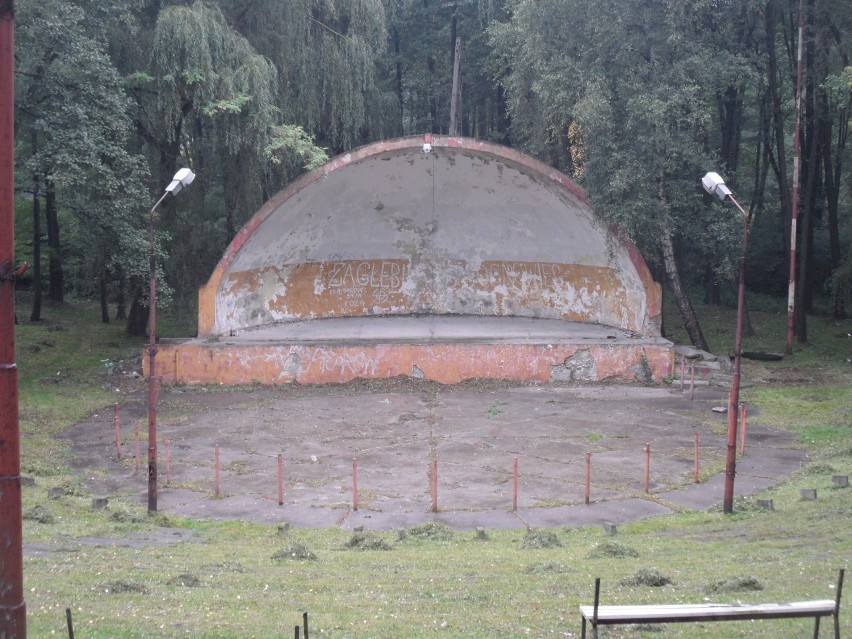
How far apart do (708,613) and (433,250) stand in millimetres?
25045

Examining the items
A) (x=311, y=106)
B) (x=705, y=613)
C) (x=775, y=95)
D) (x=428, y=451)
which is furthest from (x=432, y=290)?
(x=705, y=613)

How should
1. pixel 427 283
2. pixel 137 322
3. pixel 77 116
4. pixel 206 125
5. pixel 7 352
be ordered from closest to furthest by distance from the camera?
pixel 7 352 < pixel 77 116 < pixel 206 125 < pixel 137 322 < pixel 427 283

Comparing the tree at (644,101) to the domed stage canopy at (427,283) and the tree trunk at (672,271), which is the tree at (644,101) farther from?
the domed stage canopy at (427,283)

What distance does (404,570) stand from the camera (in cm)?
968

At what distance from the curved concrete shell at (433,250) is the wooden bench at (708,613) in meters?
21.2

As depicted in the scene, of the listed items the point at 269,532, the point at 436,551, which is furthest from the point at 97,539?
the point at 436,551

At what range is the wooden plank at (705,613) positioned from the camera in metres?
5.93

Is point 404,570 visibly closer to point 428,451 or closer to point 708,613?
point 708,613

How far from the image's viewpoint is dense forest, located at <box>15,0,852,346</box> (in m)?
22.3

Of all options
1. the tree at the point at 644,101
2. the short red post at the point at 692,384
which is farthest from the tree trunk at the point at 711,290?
the short red post at the point at 692,384

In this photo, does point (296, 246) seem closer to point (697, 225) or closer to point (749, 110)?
point (697, 225)

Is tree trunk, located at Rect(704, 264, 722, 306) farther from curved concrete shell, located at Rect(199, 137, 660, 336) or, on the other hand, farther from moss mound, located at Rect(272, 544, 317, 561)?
moss mound, located at Rect(272, 544, 317, 561)

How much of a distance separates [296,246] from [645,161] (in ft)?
36.6

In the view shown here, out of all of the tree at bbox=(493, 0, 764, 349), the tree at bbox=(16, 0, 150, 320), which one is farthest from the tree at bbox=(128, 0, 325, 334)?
the tree at bbox=(493, 0, 764, 349)
